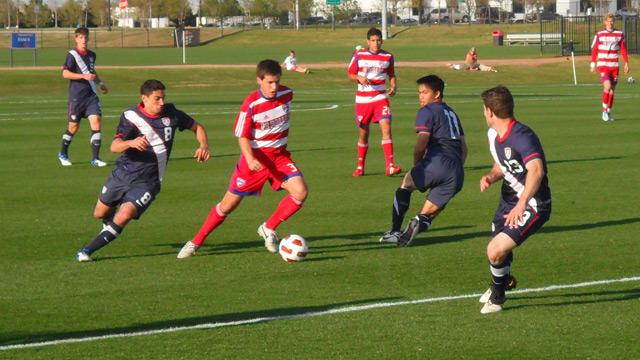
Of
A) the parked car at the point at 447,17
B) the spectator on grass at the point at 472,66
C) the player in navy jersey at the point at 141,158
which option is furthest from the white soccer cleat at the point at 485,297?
the parked car at the point at 447,17

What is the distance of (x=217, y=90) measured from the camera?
4856cm

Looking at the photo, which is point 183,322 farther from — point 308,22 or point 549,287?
point 308,22

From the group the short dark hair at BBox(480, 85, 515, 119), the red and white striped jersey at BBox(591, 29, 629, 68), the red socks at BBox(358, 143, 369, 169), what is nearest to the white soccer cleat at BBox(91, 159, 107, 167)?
the red socks at BBox(358, 143, 369, 169)

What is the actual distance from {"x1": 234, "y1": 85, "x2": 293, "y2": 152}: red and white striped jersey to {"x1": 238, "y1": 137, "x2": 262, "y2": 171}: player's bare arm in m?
0.08

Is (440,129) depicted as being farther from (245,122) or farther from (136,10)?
(136,10)

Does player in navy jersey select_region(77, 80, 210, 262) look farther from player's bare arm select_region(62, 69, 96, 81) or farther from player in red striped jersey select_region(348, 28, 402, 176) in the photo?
player's bare arm select_region(62, 69, 96, 81)

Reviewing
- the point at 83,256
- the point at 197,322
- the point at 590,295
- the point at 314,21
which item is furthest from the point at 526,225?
the point at 314,21

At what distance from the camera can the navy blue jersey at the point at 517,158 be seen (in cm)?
890

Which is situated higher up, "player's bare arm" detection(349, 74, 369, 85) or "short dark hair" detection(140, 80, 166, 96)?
"short dark hair" detection(140, 80, 166, 96)

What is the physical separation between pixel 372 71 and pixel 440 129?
20.7 feet

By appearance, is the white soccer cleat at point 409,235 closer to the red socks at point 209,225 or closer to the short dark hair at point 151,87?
the red socks at point 209,225

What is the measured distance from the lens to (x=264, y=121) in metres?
12.2

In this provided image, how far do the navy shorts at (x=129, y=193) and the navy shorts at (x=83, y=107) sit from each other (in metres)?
8.84

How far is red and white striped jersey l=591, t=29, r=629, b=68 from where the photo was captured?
28.8 m
